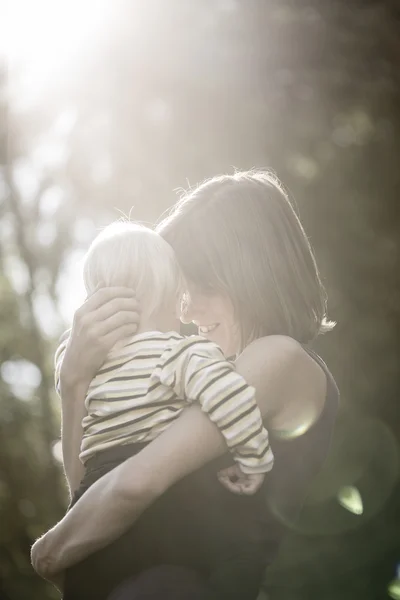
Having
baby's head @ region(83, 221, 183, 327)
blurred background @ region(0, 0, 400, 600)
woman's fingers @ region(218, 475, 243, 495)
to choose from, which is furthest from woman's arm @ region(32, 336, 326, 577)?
blurred background @ region(0, 0, 400, 600)

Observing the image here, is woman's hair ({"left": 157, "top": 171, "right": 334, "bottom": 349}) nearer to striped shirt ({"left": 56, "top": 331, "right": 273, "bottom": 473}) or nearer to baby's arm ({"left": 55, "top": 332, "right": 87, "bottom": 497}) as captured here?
striped shirt ({"left": 56, "top": 331, "right": 273, "bottom": 473})

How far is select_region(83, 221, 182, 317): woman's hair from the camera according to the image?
103 inches

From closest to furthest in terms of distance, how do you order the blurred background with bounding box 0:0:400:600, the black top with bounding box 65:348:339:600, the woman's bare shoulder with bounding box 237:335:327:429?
1. the black top with bounding box 65:348:339:600
2. the woman's bare shoulder with bounding box 237:335:327:429
3. the blurred background with bounding box 0:0:400:600

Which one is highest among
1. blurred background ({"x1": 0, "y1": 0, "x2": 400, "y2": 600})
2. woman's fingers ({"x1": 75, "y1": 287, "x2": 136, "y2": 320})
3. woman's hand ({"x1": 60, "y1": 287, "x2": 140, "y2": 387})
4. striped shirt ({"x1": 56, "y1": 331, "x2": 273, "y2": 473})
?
woman's fingers ({"x1": 75, "y1": 287, "x2": 136, "y2": 320})

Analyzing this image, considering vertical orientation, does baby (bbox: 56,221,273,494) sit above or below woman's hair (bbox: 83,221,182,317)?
below

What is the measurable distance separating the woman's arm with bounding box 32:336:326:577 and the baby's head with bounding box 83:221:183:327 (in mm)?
388

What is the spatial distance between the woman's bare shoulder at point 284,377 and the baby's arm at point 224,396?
0.09 meters

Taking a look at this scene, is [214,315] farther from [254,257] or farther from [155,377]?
[155,377]

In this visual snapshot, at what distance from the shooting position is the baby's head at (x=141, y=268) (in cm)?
262

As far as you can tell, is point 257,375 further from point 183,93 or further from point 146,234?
point 183,93

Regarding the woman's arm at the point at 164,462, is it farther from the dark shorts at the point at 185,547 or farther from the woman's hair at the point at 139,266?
the woman's hair at the point at 139,266

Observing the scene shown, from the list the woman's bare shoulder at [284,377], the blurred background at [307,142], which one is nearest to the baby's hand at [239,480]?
the woman's bare shoulder at [284,377]

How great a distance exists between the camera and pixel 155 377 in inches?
93.7

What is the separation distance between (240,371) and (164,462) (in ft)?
1.30
